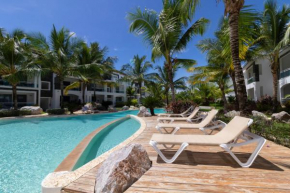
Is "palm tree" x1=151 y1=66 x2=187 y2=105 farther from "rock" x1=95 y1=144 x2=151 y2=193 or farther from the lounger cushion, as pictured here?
"rock" x1=95 y1=144 x2=151 y2=193

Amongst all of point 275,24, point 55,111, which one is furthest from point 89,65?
point 275,24

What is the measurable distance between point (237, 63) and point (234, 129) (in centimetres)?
290

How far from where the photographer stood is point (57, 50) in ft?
47.5

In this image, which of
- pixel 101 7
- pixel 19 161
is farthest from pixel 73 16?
pixel 19 161

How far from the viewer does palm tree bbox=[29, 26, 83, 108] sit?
14031 mm

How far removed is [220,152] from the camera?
10.1 feet

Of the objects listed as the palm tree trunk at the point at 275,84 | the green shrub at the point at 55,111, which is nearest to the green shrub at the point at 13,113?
the green shrub at the point at 55,111

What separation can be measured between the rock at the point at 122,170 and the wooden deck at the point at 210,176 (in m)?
0.10

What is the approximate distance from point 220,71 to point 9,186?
14.6m

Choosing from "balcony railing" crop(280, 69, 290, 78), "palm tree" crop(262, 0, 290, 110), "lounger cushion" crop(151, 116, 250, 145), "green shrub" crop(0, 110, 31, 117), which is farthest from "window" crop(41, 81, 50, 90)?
"balcony railing" crop(280, 69, 290, 78)

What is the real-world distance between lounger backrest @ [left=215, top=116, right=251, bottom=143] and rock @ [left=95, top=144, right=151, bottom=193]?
5.02ft

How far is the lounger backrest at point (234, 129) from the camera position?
A: 2.53 metres

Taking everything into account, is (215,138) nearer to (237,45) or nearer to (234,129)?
(234,129)

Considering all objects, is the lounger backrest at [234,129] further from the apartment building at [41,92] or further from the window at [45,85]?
the window at [45,85]
